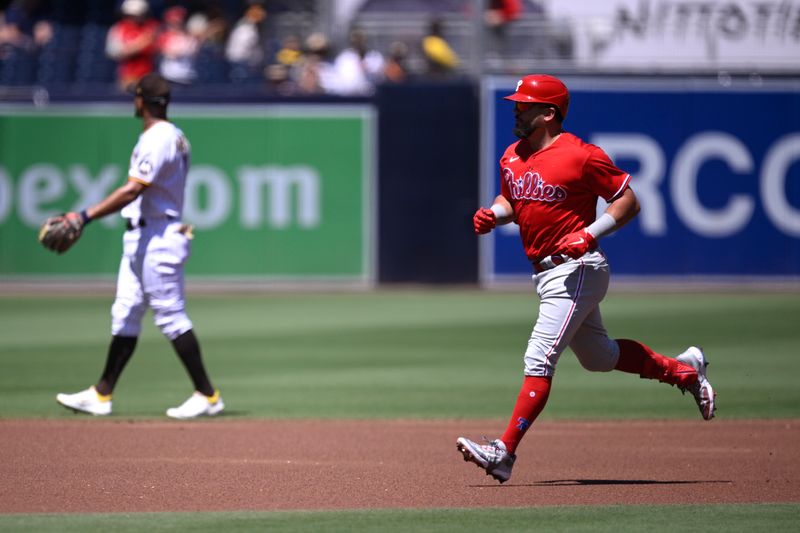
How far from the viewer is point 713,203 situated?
62.5ft

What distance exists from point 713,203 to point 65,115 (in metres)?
8.82

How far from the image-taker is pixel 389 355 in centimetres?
1248

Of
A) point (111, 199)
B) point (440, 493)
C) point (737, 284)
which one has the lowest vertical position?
point (737, 284)

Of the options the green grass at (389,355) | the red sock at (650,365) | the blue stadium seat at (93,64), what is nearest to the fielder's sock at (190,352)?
the green grass at (389,355)

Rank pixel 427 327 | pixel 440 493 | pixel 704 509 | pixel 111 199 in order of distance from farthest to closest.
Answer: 1. pixel 427 327
2. pixel 111 199
3. pixel 440 493
4. pixel 704 509

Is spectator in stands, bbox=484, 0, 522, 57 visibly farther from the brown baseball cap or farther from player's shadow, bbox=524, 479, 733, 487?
player's shadow, bbox=524, 479, 733, 487

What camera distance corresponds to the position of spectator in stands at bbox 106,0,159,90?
18.6 m

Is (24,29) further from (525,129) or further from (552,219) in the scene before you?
(552,219)

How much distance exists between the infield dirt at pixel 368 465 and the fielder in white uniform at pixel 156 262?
265 mm

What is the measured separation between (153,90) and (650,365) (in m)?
3.68

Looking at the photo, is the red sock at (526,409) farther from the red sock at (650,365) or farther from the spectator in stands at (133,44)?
the spectator in stands at (133,44)

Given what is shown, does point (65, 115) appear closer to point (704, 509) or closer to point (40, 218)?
point (40, 218)

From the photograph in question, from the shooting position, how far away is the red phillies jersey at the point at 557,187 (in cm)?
662

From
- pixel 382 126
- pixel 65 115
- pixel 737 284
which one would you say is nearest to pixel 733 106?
pixel 737 284
